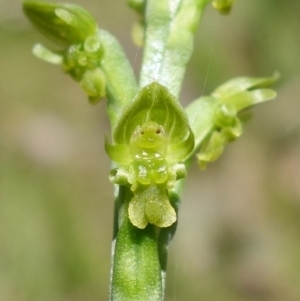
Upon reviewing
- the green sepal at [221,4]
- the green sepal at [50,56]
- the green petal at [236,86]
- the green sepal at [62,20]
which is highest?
the green sepal at [221,4]

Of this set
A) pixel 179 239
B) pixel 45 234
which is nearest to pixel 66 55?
pixel 45 234

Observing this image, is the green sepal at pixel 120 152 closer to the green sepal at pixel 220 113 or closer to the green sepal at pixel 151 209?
the green sepal at pixel 151 209

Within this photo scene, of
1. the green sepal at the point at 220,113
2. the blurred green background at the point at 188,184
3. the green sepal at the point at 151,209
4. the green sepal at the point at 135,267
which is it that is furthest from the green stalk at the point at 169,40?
the blurred green background at the point at 188,184

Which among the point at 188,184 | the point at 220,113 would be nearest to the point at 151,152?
the point at 220,113

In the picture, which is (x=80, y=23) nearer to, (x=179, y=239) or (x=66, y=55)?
(x=66, y=55)

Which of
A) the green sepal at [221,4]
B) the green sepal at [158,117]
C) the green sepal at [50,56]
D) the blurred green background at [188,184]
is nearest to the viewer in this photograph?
the green sepal at [158,117]

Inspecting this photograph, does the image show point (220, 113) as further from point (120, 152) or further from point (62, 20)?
point (62, 20)

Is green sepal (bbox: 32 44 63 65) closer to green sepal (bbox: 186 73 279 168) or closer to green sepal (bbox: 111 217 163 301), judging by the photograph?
green sepal (bbox: 186 73 279 168)
